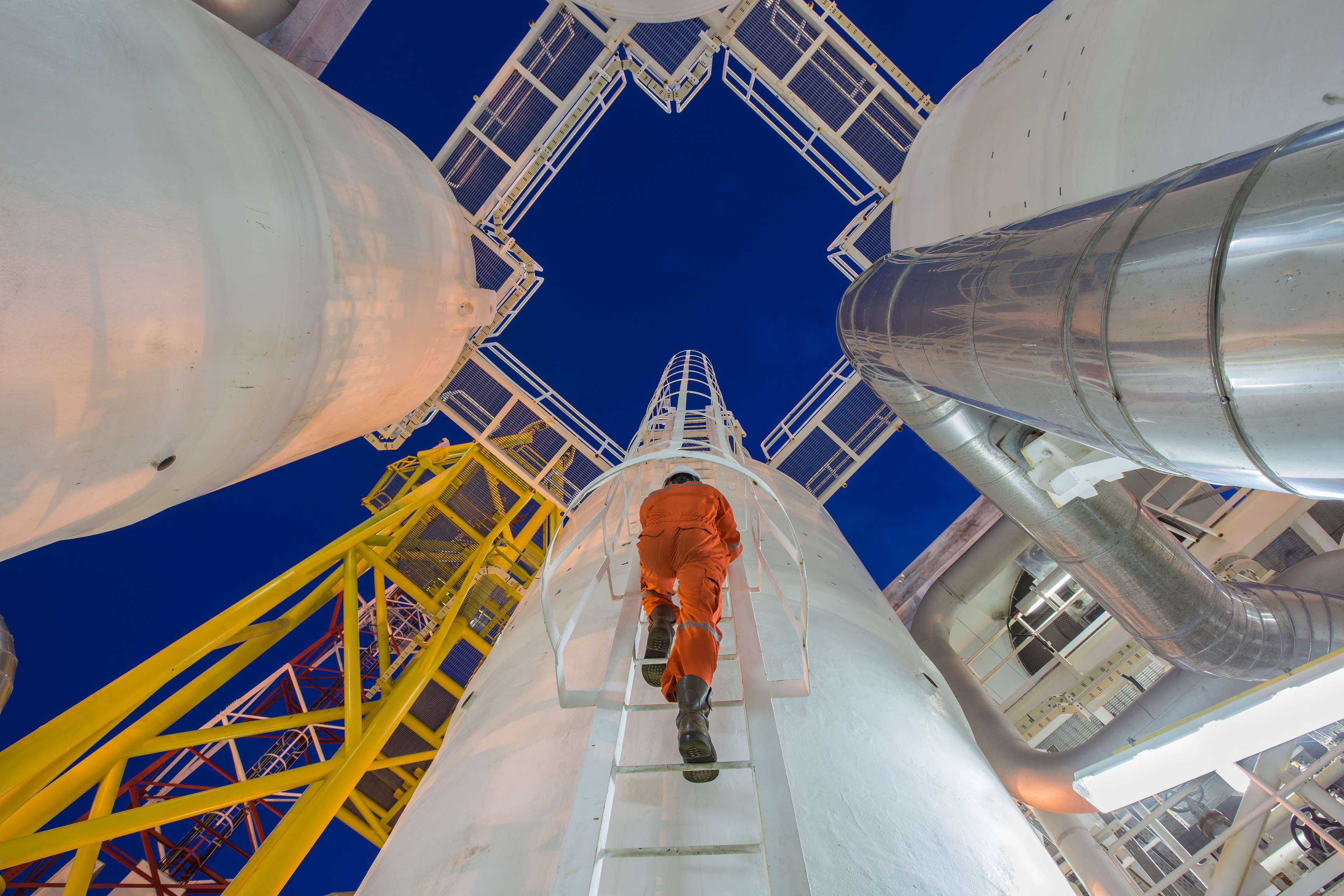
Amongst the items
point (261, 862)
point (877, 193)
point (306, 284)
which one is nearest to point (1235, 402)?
point (306, 284)

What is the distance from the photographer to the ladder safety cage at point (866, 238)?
893cm

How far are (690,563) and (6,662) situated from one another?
513cm

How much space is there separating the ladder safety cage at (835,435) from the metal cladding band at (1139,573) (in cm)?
453

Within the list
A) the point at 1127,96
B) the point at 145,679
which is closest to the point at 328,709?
the point at 145,679

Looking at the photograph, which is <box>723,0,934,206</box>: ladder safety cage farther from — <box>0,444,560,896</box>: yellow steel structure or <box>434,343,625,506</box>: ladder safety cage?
<box>0,444,560,896</box>: yellow steel structure

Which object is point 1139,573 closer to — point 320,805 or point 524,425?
point 320,805

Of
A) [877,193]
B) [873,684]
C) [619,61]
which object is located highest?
[877,193]

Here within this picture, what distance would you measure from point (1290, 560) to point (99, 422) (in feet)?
49.7

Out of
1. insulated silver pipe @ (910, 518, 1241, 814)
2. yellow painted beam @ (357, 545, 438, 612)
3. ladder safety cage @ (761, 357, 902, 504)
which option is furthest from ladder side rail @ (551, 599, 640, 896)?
ladder safety cage @ (761, 357, 902, 504)

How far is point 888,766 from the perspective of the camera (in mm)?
2561

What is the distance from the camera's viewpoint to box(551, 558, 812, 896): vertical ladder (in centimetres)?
169

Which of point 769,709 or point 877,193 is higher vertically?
point 877,193

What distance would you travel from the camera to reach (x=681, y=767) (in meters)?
2.27

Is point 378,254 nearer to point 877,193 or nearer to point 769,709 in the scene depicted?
point 769,709
